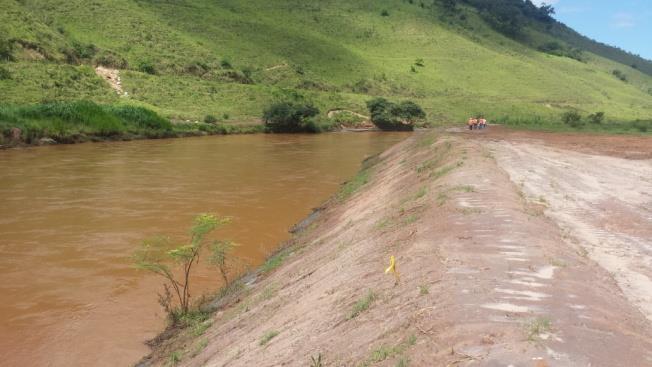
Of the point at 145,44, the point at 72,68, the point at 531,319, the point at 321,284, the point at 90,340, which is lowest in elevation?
the point at 90,340

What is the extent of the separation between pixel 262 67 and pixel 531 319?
74.2 meters

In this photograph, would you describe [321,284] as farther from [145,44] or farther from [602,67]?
[602,67]

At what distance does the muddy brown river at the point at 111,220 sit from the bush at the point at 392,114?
2676 centimetres

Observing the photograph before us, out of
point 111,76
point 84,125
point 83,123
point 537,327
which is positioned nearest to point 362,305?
point 537,327

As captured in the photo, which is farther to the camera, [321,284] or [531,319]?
[321,284]

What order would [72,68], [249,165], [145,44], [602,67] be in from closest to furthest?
[249,165] → [72,68] → [145,44] → [602,67]

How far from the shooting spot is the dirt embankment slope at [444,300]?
16.8ft

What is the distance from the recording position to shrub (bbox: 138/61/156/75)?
6116cm

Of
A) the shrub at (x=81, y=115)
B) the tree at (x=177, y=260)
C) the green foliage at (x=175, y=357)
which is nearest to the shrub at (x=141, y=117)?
the shrub at (x=81, y=115)

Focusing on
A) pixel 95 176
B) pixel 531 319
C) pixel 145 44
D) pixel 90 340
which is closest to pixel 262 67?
pixel 145 44

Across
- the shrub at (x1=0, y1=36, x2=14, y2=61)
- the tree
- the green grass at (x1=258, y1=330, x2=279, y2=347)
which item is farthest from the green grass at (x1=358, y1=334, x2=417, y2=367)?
the shrub at (x1=0, y1=36, x2=14, y2=61)

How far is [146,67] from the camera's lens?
201 ft

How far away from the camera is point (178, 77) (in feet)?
205

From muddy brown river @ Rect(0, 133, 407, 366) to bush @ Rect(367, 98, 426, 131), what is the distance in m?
26.8
